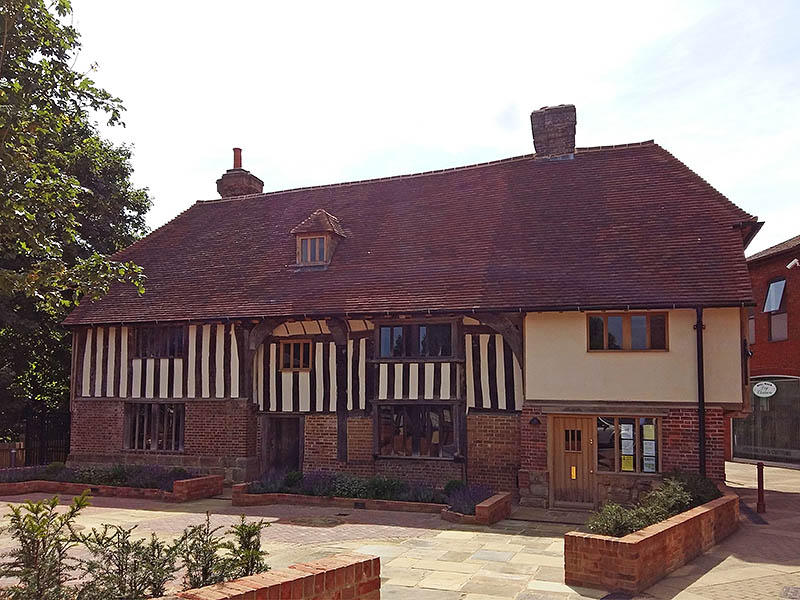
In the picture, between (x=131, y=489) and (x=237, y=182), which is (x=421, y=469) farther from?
(x=237, y=182)

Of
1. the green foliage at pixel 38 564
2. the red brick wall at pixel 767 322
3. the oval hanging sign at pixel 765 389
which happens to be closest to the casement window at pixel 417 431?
the green foliage at pixel 38 564

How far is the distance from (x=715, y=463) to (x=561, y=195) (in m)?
7.29

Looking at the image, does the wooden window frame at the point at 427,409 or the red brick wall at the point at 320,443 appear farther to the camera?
the red brick wall at the point at 320,443

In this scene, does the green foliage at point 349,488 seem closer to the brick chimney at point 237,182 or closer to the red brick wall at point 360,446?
the red brick wall at point 360,446

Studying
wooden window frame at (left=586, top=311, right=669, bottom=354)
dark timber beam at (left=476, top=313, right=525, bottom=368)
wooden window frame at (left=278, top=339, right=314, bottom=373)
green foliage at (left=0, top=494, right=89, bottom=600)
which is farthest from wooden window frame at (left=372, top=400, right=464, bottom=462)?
green foliage at (left=0, top=494, right=89, bottom=600)

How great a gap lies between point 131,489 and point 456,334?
323 inches

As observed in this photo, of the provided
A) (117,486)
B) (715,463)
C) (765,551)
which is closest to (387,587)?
(765,551)

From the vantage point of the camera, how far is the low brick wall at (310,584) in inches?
200

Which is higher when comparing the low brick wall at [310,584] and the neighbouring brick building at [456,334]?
the neighbouring brick building at [456,334]

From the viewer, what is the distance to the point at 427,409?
16156 millimetres

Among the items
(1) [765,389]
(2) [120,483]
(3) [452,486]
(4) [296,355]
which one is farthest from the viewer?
(1) [765,389]

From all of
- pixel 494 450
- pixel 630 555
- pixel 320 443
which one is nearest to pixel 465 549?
pixel 630 555

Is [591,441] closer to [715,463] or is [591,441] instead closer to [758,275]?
[715,463]

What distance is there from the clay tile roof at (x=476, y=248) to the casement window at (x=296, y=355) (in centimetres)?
107
